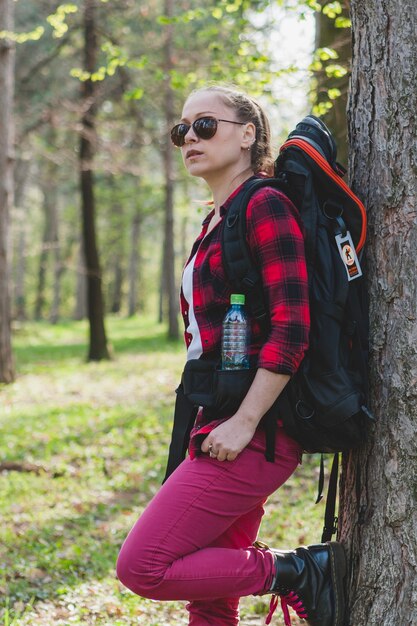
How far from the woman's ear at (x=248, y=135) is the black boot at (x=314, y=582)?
1751 mm

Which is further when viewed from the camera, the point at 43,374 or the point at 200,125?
the point at 43,374

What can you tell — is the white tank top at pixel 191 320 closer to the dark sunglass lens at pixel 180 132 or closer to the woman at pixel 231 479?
the woman at pixel 231 479

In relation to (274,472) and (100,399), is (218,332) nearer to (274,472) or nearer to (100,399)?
(274,472)

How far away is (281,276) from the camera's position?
2729 millimetres

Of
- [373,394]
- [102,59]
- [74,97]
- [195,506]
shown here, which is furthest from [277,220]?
[74,97]

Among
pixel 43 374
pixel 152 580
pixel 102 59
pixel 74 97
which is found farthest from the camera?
pixel 74 97

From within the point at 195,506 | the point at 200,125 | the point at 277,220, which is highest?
the point at 200,125

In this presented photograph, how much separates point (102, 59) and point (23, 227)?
52.1 ft

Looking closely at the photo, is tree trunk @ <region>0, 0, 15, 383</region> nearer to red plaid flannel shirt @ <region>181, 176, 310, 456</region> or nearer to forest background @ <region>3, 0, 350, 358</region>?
forest background @ <region>3, 0, 350, 358</region>

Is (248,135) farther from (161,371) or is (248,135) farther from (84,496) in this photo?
(161,371)

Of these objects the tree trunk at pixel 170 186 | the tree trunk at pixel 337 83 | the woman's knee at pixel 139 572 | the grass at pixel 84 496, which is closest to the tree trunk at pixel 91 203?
the tree trunk at pixel 170 186

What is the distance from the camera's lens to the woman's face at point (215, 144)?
3107 millimetres

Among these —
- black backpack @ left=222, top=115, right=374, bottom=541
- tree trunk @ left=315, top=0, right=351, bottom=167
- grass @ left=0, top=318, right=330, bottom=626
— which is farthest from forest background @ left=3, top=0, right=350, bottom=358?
grass @ left=0, top=318, right=330, bottom=626

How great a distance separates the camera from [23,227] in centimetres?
3192
